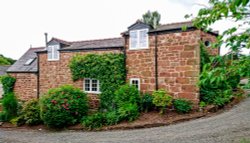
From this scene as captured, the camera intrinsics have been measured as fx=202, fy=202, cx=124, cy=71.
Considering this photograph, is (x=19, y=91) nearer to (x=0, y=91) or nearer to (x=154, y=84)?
(x=0, y=91)

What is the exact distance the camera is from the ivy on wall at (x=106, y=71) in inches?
514

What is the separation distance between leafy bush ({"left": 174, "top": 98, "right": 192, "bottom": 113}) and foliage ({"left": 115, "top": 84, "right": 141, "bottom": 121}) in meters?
2.18

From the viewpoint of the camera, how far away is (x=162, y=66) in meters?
12.0

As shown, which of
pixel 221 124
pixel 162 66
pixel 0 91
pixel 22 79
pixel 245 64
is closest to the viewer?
pixel 245 64

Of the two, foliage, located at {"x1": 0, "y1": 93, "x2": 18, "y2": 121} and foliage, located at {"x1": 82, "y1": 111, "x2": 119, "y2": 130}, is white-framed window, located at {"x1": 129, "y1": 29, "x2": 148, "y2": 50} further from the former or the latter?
foliage, located at {"x1": 0, "y1": 93, "x2": 18, "y2": 121}

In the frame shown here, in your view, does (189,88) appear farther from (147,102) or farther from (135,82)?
(135,82)

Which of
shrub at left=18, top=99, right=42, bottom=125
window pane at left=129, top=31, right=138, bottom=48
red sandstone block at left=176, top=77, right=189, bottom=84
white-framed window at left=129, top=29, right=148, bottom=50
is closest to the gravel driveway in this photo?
shrub at left=18, top=99, right=42, bottom=125

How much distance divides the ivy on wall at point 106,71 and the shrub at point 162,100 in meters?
2.74

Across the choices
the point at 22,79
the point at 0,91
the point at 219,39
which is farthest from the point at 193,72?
the point at 0,91

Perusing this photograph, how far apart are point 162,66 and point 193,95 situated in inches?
94.8

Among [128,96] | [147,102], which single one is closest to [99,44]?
[128,96]

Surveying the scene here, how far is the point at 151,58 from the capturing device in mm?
12328

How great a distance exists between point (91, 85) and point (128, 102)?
4.10 meters

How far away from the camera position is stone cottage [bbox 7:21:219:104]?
11008 millimetres
